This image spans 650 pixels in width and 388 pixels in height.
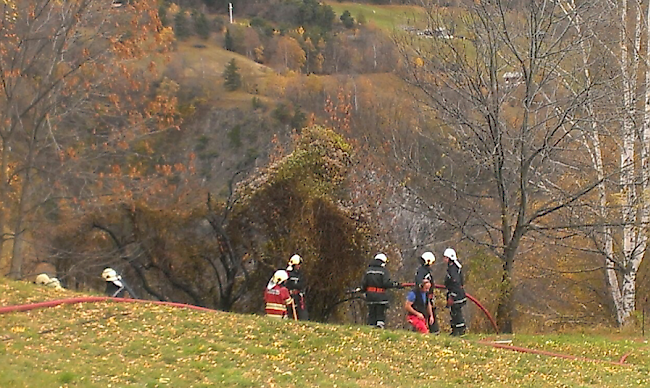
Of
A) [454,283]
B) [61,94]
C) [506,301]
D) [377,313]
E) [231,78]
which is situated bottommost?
[506,301]

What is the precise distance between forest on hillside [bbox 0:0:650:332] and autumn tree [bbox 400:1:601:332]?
2.3 inches

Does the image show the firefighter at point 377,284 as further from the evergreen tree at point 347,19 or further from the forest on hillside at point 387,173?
the evergreen tree at point 347,19

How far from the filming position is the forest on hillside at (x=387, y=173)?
1605 cm

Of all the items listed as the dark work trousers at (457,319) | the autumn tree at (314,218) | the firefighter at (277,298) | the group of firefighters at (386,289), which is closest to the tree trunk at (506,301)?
the group of firefighters at (386,289)

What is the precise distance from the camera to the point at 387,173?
2500cm

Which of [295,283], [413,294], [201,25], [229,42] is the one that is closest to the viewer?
[413,294]

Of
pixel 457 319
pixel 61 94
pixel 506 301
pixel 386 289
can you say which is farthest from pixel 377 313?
pixel 61 94

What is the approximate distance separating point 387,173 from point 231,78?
102ft

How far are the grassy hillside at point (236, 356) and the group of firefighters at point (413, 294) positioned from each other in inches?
55.4

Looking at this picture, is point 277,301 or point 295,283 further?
point 295,283

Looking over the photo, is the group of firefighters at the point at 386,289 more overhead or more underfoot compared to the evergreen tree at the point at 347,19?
more underfoot

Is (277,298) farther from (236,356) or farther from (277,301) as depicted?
(236,356)

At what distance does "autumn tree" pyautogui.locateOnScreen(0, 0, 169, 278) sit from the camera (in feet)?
67.7

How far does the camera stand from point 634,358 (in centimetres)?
1172
